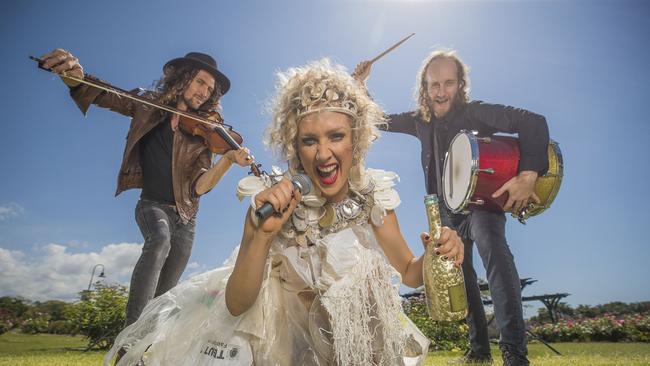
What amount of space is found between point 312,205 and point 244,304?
2.11ft

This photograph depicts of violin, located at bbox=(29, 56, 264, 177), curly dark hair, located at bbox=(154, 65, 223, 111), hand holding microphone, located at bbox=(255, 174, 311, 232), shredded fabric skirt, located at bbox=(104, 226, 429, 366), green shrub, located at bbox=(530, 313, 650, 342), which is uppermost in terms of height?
curly dark hair, located at bbox=(154, 65, 223, 111)

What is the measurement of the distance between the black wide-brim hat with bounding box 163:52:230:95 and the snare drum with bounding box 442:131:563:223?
111 inches

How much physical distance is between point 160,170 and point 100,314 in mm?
7309

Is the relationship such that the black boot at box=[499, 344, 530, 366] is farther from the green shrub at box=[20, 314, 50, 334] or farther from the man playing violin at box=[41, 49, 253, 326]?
the green shrub at box=[20, 314, 50, 334]

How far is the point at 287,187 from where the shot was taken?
1.68 metres

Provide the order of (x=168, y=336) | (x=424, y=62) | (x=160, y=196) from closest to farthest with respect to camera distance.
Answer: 1. (x=168, y=336)
2. (x=160, y=196)
3. (x=424, y=62)

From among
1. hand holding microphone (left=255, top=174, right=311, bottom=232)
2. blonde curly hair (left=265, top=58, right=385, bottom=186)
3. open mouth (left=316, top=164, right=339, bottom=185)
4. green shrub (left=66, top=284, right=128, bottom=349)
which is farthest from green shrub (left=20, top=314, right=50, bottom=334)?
hand holding microphone (left=255, top=174, right=311, bottom=232)

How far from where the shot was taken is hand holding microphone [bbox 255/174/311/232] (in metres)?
1.59

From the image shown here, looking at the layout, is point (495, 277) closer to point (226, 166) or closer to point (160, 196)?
point (226, 166)

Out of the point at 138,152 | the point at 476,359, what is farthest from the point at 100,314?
the point at 476,359

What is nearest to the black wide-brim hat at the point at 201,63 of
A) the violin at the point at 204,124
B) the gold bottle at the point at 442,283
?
the violin at the point at 204,124

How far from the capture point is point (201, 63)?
4371 millimetres

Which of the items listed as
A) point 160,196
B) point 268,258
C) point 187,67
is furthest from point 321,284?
point 187,67

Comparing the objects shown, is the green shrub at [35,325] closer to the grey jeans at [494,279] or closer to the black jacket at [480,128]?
the black jacket at [480,128]
